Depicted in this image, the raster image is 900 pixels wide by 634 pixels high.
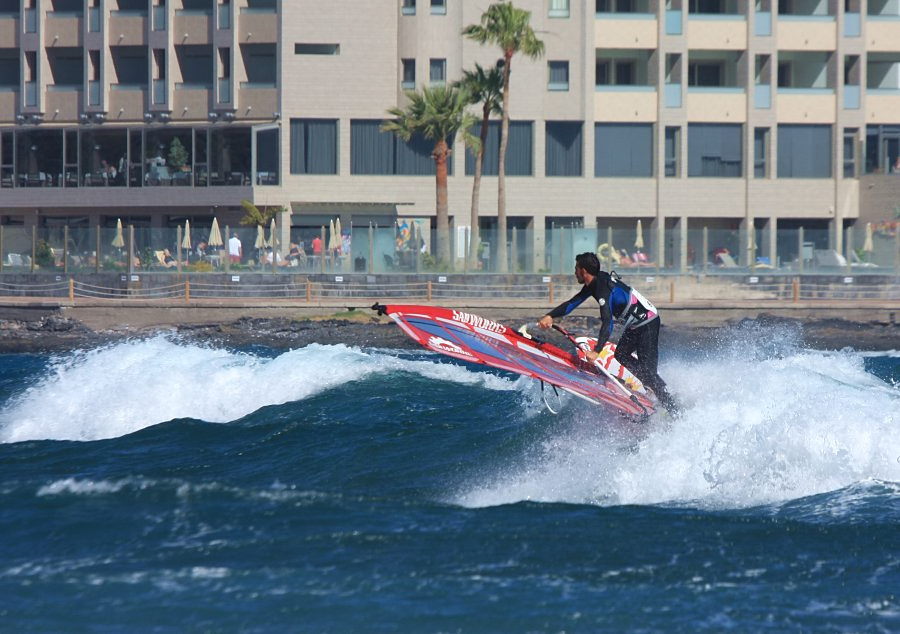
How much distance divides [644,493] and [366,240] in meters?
23.5

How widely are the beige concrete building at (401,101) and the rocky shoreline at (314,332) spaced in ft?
37.8

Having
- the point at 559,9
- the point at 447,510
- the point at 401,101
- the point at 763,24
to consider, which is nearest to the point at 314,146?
the point at 401,101

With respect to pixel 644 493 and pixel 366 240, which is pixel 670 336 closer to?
pixel 366 240

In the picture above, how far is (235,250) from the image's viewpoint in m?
32.3

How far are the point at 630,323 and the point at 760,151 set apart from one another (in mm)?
35008

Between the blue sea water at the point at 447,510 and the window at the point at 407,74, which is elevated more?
the window at the point at 407,74

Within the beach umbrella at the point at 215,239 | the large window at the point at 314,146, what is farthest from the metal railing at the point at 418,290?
the large window at the point at 314,146

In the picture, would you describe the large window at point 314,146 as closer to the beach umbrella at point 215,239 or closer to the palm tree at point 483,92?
the palm tree at point 483,92

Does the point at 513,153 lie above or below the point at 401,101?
below

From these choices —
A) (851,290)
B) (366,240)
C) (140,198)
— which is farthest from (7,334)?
(851,290)

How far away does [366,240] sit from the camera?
106ft

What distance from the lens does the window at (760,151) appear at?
4325 centimetres

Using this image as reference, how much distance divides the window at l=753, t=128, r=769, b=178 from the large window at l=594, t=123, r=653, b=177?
4.06 metres

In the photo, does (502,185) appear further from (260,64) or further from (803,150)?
(803,150)
